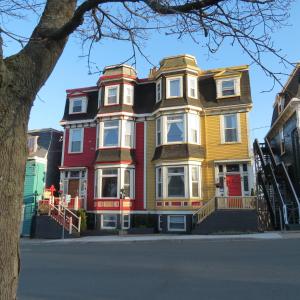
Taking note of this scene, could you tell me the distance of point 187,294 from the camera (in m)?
6.98

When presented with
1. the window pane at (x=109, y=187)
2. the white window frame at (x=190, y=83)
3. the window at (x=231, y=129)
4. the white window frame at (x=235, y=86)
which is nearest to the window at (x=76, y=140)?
the window pane at (x=109, y=187)

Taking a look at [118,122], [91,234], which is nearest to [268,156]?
[118,122]

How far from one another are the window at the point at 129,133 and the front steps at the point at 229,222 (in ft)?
24.5

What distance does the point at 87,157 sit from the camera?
2622 cm

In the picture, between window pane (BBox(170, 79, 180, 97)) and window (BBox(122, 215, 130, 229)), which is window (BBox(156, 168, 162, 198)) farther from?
window pane (BBox(170, 79, 180, 97))

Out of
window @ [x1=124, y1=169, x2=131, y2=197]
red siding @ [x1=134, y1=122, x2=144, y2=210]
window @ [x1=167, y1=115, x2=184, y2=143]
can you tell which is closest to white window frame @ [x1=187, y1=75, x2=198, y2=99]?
window @ [x1=167, y1=115, x2=184, y2=143]

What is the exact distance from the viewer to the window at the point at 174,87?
24156mm

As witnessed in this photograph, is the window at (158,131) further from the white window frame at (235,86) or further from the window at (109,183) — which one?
the white window frame at (235,86)

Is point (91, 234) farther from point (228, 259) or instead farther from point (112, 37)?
point (112, 37)

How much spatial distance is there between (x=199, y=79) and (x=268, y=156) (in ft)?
31.7

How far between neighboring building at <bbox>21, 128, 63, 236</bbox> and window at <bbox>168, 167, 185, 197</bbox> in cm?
943

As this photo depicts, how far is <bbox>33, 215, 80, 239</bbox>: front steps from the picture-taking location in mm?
22938

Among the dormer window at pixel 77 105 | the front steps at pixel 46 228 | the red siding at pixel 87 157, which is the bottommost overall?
the front steps at pixel 46 228

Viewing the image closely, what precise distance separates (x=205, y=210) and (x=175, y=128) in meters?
5.62
